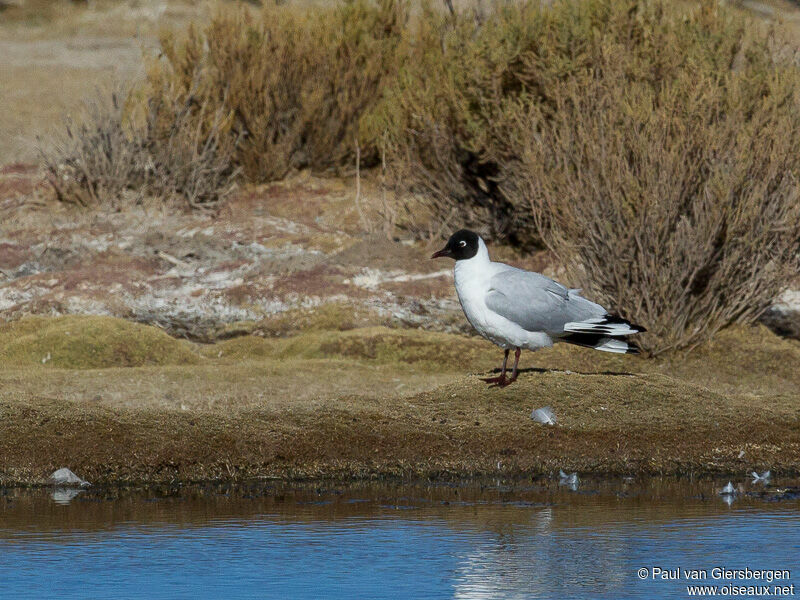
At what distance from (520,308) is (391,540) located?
324 cm

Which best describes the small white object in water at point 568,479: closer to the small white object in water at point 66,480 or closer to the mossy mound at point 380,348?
the small white object in water at point 66,480

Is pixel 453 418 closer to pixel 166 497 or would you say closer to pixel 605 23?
pixel 166 497

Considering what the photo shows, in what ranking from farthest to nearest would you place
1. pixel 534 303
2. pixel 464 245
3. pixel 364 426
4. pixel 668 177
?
pixel 668 177 → pixel 464 245 → pixel 534 303 → pixel 364 426

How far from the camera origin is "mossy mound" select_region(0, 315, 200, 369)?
1423 cm

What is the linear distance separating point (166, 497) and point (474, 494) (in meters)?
2.23

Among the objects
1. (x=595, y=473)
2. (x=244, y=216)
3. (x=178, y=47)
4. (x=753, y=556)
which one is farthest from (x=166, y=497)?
(x=178, y=47)

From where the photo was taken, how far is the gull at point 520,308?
10664mm

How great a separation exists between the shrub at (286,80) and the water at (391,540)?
519 inches

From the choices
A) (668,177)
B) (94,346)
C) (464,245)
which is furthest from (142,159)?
(464,245)

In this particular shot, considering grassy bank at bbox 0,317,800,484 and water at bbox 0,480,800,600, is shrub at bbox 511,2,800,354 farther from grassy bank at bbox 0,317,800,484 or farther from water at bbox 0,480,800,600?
water at bbox 0,480,800,600

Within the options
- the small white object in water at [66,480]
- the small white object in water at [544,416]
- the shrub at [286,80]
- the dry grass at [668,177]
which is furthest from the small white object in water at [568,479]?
the shrub at [286,80]

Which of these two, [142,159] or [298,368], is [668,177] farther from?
[142,159]

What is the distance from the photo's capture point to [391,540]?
788 cm

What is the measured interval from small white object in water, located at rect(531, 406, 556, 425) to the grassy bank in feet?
0.27
